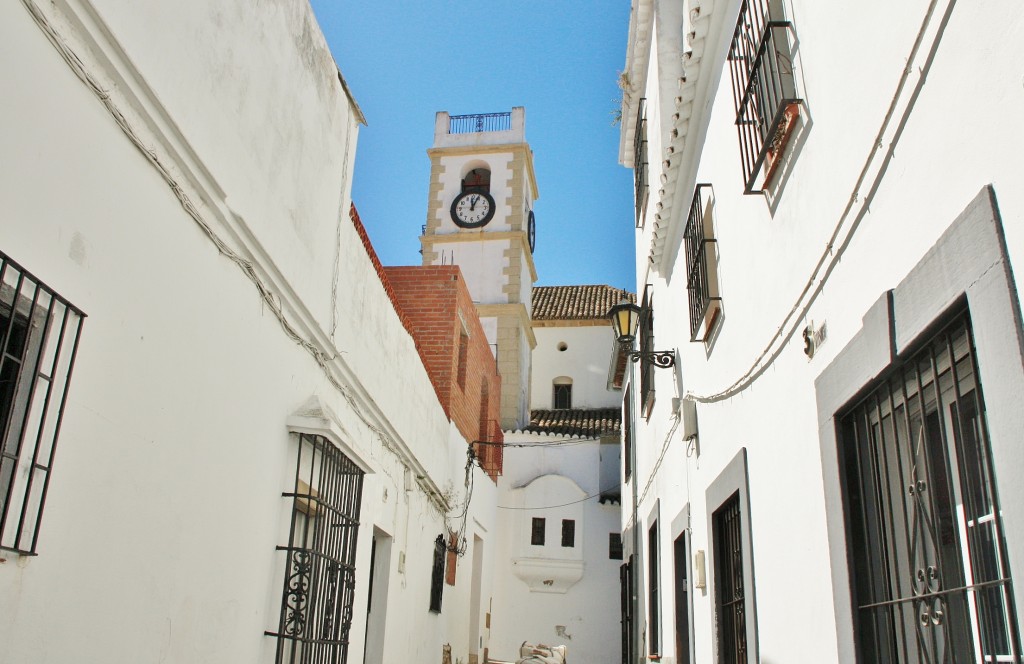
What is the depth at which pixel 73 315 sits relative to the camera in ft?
10.5

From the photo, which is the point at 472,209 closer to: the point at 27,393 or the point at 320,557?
the point at 320,557

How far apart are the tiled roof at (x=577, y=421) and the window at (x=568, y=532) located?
6.28 ft

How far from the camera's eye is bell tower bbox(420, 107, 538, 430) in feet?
67.7

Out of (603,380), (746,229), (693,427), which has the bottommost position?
(693,427)

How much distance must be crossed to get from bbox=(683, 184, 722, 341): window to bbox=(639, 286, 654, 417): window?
265 cm

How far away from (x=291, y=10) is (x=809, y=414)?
12.9 ft

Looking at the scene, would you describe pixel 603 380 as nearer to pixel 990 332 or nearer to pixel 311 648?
pixel 311 648

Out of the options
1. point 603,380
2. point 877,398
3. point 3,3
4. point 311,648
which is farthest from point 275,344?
point 603,380

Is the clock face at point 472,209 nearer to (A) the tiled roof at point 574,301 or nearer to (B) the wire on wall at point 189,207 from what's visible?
(A) the tiled roof at point 574,301

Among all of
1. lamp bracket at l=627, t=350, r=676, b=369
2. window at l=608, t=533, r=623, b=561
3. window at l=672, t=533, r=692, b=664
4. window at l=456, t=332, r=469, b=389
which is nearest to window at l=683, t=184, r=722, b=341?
lamp bracket at l=627, t=350, r=676, b=369

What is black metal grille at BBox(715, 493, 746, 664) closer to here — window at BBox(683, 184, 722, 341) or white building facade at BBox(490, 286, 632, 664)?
window at BBox(683, 184, 722, 341)

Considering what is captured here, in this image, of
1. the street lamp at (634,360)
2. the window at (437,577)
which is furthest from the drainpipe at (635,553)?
the window at (437,577)

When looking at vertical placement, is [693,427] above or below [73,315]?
above

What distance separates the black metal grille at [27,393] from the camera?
2.83m
